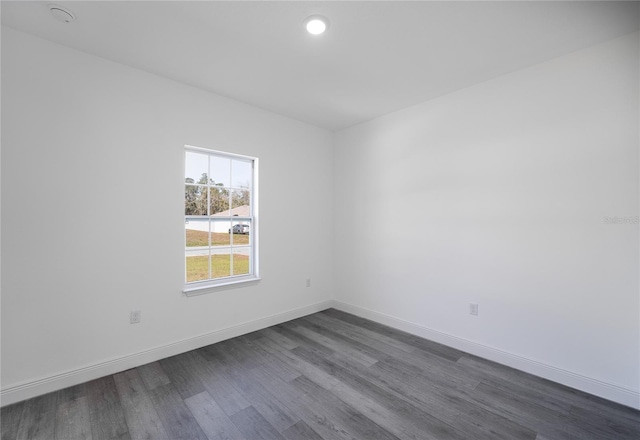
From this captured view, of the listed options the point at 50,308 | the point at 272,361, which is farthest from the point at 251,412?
the point at 50,308

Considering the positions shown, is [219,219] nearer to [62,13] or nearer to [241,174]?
[241,174]

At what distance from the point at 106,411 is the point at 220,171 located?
2.37 meters

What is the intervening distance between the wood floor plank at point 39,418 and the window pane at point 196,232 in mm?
1543

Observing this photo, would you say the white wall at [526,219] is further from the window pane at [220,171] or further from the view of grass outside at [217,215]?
the window pane at [220,171]

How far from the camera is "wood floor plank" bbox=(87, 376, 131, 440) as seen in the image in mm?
1748

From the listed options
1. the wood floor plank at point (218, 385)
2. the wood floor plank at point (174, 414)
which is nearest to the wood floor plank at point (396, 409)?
the wood floor plank at point (218, 385)

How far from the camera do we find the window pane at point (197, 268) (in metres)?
3.00

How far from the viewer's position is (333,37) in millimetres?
2127

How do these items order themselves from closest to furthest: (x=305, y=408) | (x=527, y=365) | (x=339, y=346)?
(x=305, y=408)
(x=527, y=365)
(x=339, y=346)

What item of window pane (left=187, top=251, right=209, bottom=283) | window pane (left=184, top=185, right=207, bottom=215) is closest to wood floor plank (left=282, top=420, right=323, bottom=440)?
window pane (left=187, top=251, right=209, bottom=283)

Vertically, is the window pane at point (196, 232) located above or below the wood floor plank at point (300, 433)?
above

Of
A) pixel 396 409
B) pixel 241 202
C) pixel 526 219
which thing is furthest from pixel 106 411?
pixel 526 219

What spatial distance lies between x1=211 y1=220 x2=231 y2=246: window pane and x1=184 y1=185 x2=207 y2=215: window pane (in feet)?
0.62

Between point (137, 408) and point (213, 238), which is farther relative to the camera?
point (213, 238)
